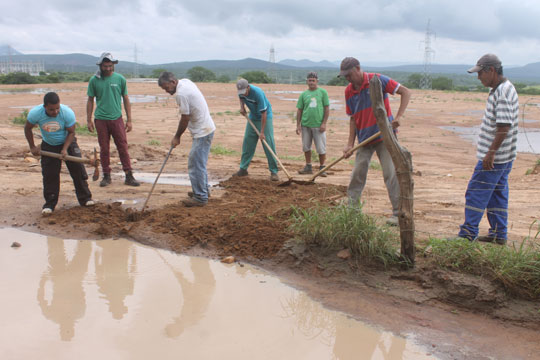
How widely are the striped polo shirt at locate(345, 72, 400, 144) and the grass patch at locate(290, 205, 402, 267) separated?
0.93 meters

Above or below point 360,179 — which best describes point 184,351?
below

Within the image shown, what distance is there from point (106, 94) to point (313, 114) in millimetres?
3168

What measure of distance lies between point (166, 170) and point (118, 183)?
121 cm

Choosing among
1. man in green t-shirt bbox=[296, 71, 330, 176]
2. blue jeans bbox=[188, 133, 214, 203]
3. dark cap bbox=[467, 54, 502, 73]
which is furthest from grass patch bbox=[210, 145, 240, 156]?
dark cap bbox=[467, 54, 502, 73]

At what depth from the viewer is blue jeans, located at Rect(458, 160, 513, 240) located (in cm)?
404

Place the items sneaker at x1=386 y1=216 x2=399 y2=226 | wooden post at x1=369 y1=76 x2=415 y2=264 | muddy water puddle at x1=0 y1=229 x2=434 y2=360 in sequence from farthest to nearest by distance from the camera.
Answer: sneaker at x1=386 y1=216 x2=399 y2=226, wooden post at x1=369 y1=76 x2=415 y2=264, muddy water puddle at x1=0 y1=229 x2=434 y2=360

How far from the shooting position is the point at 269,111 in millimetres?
6953

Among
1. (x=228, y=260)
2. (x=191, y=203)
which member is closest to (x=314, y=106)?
(x=191, y=203)

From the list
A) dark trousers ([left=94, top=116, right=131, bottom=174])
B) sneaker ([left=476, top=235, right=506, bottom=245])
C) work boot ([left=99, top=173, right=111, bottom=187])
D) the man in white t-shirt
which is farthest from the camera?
work boot ([left=99, top=173, right=111, bottom=187])

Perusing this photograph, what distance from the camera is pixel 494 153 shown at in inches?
154

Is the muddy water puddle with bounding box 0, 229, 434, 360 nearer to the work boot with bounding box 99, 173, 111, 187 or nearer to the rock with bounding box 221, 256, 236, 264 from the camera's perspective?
the rock with bounding box 221, 256, 236, 264

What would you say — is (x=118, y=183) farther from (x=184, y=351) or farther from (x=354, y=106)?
(x=184, y=351)

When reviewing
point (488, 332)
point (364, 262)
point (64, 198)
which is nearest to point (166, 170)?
point (64, 198)

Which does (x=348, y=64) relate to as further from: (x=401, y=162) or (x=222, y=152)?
(x=222, y=152)
